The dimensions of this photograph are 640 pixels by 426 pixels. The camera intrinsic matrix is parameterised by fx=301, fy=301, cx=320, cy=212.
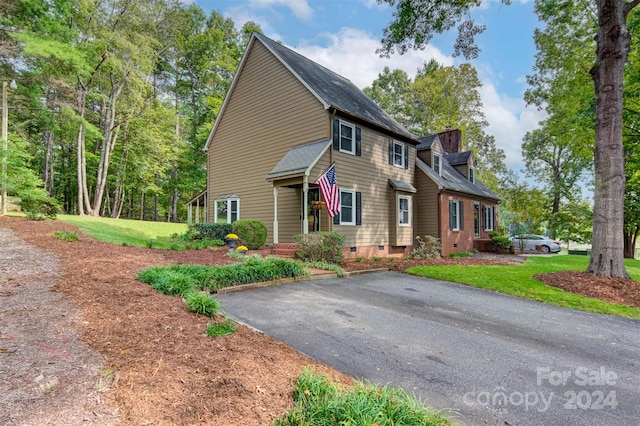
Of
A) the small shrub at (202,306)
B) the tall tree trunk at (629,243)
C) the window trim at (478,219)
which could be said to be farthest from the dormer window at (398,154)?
the tall tree trunk at (629,243)

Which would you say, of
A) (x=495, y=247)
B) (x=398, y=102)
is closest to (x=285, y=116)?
(x=495, y=247)

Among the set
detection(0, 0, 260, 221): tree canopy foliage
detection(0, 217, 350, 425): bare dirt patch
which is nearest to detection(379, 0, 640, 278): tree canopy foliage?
detection(0, 217, 350, 425): bare dirt patch

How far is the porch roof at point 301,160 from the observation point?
10.6 metres

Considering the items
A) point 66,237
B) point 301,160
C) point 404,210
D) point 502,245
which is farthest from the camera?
point 502,245

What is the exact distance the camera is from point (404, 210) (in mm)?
14914

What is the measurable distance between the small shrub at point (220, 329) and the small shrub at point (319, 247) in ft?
19.5

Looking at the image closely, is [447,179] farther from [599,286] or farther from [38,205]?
[38,205]

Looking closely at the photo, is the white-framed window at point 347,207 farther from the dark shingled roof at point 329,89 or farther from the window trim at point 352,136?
the dark shingled roof at point 329,89

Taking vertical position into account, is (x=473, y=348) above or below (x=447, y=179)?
below

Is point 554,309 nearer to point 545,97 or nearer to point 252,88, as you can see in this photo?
point 252,88

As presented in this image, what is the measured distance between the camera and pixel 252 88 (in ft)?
48.2

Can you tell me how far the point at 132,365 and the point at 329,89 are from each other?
41.4ft

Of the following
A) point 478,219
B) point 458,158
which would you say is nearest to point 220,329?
point 478,219

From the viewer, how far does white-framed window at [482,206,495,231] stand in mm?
20795
